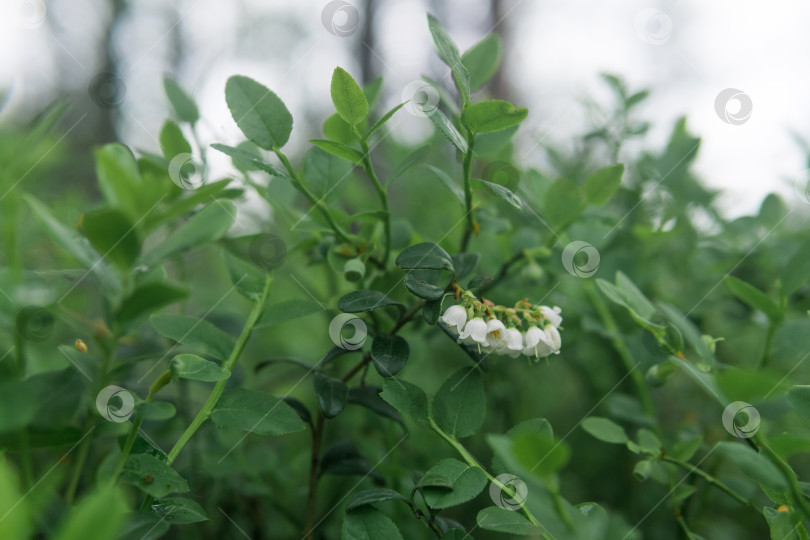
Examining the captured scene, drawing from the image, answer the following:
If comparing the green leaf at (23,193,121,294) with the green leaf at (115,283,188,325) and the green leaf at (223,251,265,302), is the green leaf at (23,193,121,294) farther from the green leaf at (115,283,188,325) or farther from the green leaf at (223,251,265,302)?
the green leaf at (223,251,265,302)

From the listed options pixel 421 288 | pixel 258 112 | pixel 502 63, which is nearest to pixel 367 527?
pixel 421 288

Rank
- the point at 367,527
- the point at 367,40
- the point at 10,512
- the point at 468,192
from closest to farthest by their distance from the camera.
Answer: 1. the point at 10,512
2. the point at 367,527
3. the point at 468,192
4. the point at 367,40

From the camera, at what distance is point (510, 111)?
21.6 inches

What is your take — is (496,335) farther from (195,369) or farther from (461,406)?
(195,369)

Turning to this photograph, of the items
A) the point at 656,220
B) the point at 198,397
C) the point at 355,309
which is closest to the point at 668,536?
the point at 656,220

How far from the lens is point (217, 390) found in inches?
22.0

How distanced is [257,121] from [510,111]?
0.27 meters

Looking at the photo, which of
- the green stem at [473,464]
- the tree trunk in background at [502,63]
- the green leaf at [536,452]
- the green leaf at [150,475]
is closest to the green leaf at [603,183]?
the green stem at [473,464]

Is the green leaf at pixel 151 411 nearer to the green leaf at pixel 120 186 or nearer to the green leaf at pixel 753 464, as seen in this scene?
the green leaf at pixel 120 186

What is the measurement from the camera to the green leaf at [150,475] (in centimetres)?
48

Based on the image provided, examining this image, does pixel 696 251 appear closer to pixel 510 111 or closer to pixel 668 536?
pixel 668 536

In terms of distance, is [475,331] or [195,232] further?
[475,331]

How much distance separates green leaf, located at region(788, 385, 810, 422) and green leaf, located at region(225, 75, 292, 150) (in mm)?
543

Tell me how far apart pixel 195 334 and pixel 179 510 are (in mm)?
174
